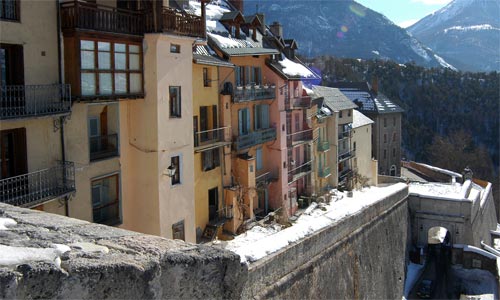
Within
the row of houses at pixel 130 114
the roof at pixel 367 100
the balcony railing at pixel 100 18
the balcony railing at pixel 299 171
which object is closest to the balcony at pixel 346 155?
the balcony railing at pixel 299 171

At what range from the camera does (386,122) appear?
57.2m

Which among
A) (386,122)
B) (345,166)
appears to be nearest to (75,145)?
(345,166)

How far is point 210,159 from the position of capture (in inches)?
924

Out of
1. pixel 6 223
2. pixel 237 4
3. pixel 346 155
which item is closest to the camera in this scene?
pixel 6 223

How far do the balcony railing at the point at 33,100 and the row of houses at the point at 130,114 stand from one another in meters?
0.03

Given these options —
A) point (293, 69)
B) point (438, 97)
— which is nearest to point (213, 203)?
point (293, 69)

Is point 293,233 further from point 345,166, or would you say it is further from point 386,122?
point 386,122

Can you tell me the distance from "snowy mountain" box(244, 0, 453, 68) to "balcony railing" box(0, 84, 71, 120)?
168726mm

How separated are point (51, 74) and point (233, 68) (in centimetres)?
1245

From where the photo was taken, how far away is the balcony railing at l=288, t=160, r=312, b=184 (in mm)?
30664

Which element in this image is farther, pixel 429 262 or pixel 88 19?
pixel 429 262

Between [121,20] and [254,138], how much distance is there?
12637 millimetres

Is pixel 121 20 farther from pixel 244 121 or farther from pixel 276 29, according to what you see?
pixel 276 29

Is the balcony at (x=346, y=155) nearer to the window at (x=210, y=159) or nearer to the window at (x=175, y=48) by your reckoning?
the window at (x=210, y=159)
